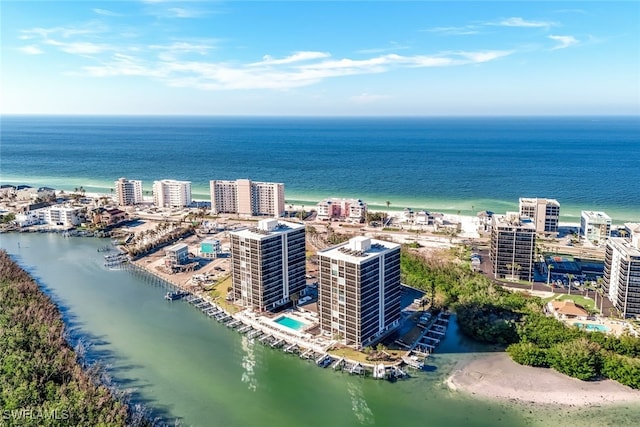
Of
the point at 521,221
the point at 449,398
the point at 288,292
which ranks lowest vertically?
the point at 449,398

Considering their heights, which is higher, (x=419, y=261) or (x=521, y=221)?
(x=521, y=221)

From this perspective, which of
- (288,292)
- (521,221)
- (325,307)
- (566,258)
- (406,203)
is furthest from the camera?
(406,203)

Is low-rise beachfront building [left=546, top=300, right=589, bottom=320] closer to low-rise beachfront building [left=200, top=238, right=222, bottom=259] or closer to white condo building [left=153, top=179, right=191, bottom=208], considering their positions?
low-rise beachfront building [left=200, top=238, right=222, bottom=259]

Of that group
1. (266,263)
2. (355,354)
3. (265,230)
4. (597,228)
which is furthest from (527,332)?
(597,228)

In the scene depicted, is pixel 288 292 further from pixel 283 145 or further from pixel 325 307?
pixel 283 145

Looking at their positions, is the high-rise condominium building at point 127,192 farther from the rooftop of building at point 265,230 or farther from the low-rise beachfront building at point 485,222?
the low-rise beachfront building at point 485,222

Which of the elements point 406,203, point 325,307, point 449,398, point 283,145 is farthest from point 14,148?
point 449,398

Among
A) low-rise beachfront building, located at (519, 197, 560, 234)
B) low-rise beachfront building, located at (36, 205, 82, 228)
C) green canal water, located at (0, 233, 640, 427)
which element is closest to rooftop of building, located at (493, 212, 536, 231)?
low-rise beachfront building, located at (519, 197, 560, 234)
